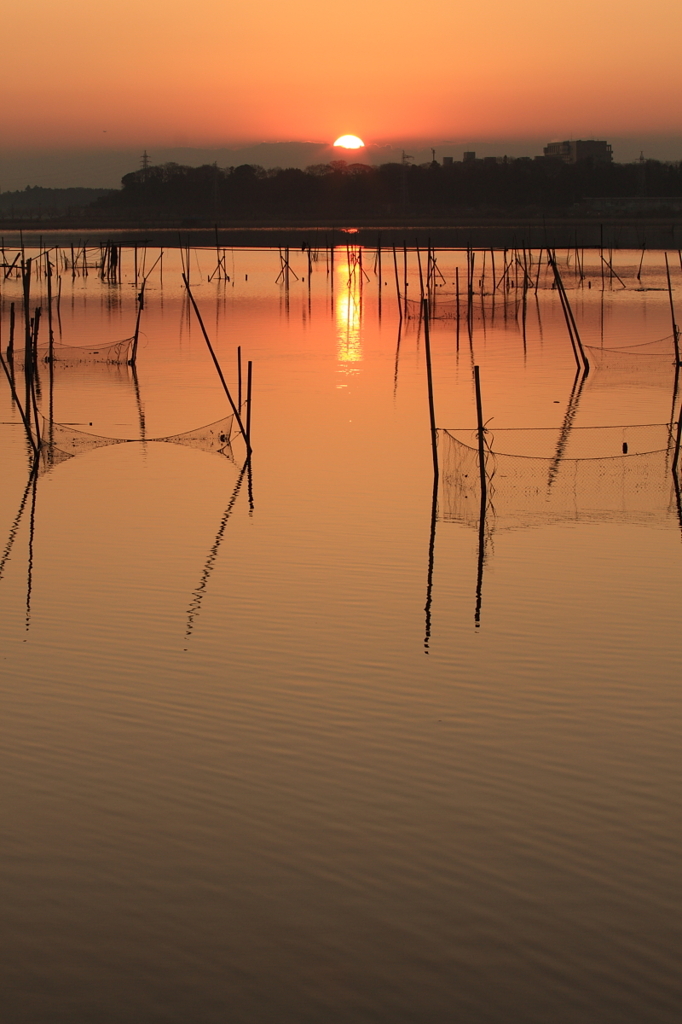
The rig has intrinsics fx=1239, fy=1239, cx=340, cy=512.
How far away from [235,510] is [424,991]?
296 inches

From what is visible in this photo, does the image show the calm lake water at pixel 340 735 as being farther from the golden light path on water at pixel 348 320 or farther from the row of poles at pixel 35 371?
the golden light path on water at pixel 348 320

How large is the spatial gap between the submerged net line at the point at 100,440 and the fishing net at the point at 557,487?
2.50 metres

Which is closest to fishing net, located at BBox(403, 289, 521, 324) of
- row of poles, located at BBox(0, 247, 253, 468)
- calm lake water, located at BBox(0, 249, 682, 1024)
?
row of poles, located at BBox(0, 247, 253, 468)

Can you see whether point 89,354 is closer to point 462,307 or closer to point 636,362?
point 636,362

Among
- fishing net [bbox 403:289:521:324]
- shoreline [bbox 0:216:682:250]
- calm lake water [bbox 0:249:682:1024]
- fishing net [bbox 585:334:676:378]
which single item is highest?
shoreline [bbox 0:216:682:250]

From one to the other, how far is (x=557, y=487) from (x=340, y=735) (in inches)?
255

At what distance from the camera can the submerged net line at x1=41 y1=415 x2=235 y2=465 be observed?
1384 centimetres

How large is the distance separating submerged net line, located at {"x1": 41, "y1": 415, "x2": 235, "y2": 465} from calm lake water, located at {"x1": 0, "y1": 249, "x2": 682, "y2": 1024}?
0.18 metres

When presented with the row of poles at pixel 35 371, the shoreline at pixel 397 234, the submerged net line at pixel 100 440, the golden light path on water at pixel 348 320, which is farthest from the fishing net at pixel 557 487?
the shoreline at pixel 397 234

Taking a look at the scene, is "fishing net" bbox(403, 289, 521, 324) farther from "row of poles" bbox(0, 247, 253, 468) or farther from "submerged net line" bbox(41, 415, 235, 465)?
"submerged net line" bbox(41, 415, 235, 465)

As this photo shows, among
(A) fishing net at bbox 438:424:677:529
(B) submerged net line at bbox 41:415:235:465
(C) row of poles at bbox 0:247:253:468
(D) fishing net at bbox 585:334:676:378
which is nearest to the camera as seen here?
(A) fishing net at bbox 438:424:677:529

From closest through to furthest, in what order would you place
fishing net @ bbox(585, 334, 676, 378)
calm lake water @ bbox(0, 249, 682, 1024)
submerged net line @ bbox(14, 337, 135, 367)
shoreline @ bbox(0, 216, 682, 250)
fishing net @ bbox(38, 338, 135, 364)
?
1. calm lake water @ bbox(0, 249, 682, 1024)
2. fishing net @ bbox(585, 334, 676, 378)
3. submerged net line @ bbox(14, 337, 135, 367)
4. fishing net @ bbox(38, 338, 135, 364)
5. shoreline @ bbox(0, 216, 682, 250)

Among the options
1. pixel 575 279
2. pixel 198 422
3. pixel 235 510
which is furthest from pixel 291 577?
pixel 575 279

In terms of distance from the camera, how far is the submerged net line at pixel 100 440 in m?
13.8
